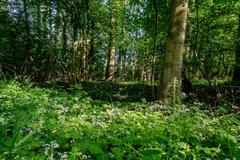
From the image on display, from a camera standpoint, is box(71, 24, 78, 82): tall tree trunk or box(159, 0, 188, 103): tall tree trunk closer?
box(159, 0, 188, 103): tall tree trunk

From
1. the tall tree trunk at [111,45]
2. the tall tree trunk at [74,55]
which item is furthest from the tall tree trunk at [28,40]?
the tall tree trunk at [111,45]

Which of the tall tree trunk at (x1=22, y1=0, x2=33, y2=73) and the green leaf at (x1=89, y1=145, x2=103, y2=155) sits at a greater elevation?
the tall tree trunk at (x1=22, y1=0, x2=33, y2=73)

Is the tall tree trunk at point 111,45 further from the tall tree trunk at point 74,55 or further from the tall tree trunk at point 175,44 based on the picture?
the tall tree trunk at point 175,44

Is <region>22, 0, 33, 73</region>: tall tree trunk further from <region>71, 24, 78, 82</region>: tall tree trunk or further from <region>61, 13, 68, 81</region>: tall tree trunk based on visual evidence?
<region>71, 24, 78, 82</region>: tall tree trunk

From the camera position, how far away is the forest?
356 centimetres

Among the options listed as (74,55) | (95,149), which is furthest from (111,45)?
(95,149)

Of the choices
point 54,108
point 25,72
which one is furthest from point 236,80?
point 54,108

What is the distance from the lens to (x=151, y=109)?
600 centimetres

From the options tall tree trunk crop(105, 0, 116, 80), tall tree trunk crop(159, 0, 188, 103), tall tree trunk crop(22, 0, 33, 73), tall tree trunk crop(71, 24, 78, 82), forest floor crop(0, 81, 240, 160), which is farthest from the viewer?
tall tree trunk crop(105, 0, 116, 80)

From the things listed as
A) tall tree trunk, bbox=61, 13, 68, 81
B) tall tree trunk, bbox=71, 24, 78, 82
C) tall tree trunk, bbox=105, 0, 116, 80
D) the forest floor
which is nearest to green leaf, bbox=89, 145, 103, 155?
the forest floor

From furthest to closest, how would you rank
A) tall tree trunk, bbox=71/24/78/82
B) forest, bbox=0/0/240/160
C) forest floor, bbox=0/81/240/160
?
tall tree trunk, bbox=71/24/78/82, forest, bbox=0/0/240/160, forest floor, bbox=0/81/240/160

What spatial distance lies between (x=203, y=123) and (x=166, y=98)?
11.2 feet

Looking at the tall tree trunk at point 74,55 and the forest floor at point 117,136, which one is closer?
the forest floor at point 117,136

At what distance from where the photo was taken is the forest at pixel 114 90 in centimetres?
356
